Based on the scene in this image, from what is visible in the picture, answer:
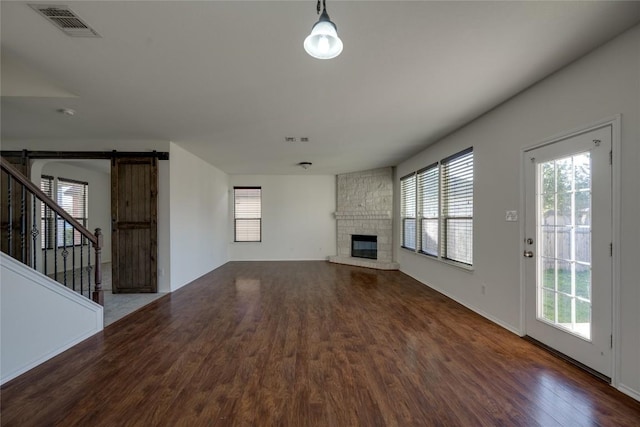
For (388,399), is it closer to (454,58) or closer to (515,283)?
(515,283)

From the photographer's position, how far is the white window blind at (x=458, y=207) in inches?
162

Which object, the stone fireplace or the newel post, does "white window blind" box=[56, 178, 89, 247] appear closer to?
the newel post

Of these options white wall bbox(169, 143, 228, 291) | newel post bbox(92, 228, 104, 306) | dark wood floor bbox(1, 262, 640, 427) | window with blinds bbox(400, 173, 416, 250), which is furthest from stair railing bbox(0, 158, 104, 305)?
window with blinds bbox(400, 173, 416, 250)

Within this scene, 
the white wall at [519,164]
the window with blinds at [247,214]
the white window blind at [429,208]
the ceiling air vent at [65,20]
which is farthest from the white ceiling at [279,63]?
the window with blinds at [247,214]

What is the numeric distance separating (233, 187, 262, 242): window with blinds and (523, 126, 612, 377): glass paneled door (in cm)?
675

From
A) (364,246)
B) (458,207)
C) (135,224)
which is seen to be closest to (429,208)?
(458,207)

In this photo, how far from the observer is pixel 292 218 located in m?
8.46

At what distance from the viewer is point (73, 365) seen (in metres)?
2.48

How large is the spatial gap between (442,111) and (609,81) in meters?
1.52

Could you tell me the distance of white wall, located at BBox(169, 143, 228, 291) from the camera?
16.4ft

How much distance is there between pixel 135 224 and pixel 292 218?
4312 mm

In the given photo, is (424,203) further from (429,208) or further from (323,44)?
(323,44)

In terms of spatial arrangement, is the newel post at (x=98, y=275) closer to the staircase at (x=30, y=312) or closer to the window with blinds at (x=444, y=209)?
the staircase at (x=30, y=312)

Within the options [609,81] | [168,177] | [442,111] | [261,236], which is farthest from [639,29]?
[261,236]
